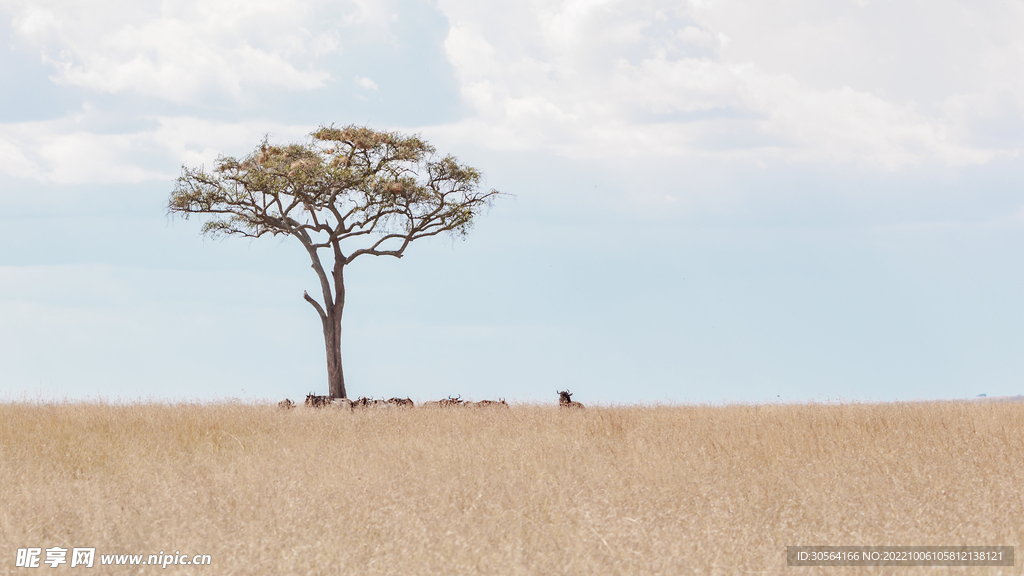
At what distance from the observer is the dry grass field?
580 centimetres

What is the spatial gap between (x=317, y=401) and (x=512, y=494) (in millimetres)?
14883

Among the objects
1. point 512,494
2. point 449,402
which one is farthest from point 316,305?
point 512,494

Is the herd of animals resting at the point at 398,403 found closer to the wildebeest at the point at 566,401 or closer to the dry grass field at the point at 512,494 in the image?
the wildebeest at the point at 566,401

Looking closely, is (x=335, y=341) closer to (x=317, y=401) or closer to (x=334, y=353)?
(x=334, y=353)

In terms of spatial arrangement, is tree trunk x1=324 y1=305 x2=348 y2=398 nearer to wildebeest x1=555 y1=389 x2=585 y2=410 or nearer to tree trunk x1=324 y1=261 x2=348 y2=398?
tree trunk x1=324 y1=261 x2=348 y2=398

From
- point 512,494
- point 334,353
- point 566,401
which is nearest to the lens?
point 512,494

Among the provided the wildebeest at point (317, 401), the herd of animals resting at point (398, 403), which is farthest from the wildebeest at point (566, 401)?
the wildebeest at point (317, 401)

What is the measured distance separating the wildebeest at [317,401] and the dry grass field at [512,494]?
22.9 feet

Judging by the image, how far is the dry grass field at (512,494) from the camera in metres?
5.80

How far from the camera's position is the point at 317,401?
21.5 metres

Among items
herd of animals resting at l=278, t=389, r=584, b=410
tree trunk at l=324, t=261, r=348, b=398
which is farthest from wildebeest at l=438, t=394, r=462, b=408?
tree trunk at l=324, t=261, r=348, b=398

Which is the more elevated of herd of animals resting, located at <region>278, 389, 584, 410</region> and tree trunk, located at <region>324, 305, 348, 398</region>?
tree trunk, located at <region>324, 305, 348, 398</region>

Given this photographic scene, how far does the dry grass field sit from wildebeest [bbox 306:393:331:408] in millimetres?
6991

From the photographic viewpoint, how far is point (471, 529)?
6.32 meters
